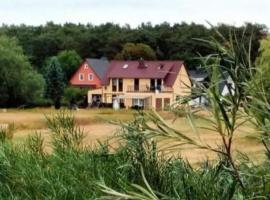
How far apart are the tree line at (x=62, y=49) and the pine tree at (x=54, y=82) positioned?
0.05 meters

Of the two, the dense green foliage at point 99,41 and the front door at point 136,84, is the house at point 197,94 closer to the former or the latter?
the front door at point 136,84

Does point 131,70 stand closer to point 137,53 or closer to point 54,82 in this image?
point 54,82

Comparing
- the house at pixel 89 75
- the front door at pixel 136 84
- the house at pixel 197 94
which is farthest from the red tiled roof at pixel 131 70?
the house at pixel 197 94

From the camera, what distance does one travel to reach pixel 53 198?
13.7 feet

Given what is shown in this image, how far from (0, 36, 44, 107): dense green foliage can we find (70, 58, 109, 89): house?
39.3ft

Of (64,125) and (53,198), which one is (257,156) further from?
(64,125)

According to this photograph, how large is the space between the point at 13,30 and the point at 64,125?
100m

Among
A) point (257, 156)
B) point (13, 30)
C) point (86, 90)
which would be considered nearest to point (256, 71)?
point (257, 156)

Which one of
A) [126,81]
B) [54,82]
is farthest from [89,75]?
[54,82]

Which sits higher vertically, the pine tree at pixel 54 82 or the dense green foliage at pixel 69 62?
the dense green foliage at pixel 69 62

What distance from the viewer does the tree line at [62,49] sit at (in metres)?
66.6

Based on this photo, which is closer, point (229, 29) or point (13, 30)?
point (229, 29)

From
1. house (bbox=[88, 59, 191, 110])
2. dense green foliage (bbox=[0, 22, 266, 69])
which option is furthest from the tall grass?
dense green foliage (bbox=[0, 22, 266, 69])

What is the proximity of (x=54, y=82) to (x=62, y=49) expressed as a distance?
19.7 meters
